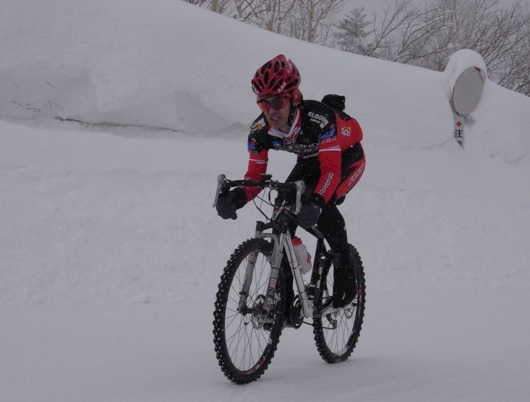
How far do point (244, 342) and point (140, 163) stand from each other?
5631mm

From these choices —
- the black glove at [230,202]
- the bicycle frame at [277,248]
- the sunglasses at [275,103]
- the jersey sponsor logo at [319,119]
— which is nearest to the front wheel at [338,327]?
the bicycle frame at [277,248]

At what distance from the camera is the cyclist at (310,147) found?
4.37 metres

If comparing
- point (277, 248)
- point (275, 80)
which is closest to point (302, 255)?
point (277, 248)

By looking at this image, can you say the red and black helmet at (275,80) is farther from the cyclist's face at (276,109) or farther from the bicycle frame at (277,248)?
the bicycle frame at (277,248)

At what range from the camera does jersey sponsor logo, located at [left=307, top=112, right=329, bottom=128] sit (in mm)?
4586

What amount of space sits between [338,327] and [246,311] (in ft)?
4.57

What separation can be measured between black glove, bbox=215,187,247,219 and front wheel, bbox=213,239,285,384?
1.12 ft

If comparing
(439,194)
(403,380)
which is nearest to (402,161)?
(439,194)

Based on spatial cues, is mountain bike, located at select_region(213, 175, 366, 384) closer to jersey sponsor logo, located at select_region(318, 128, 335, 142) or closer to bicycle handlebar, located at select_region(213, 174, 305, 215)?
bicycle handlebar, located at select_region(213, 174, 305, 215)

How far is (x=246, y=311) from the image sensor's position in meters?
4.22

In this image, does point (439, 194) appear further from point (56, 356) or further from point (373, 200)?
point (56, 356)

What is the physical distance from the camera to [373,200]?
444 inches

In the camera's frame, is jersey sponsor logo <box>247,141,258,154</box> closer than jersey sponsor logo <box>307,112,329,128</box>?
No

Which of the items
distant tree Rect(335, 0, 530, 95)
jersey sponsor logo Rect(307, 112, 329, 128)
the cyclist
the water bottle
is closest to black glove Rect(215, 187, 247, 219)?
the cyclist
